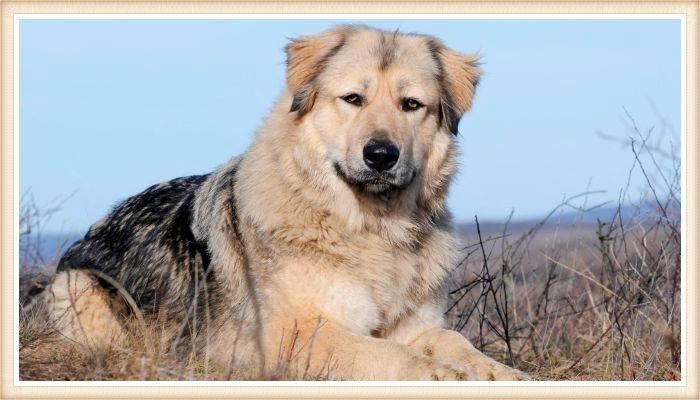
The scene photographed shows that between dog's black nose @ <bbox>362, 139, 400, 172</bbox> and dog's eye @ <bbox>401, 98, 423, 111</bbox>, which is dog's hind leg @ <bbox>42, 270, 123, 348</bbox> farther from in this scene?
dog's eye @ <bbox>401, 98, 423, 111</bbox>

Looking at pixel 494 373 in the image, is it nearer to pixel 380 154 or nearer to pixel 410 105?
pixel 380 154

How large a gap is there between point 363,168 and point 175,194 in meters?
2.15

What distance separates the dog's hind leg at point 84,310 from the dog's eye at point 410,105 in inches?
93.7

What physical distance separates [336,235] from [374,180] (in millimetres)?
471

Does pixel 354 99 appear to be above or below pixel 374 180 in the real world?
above

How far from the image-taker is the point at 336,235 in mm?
6195

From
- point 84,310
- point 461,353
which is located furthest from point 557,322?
point 84,310

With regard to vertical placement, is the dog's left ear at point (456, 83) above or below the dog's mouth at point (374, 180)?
above

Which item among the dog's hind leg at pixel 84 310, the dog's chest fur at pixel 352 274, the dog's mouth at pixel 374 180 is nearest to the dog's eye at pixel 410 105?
the dog's mouth at pixel 374 180

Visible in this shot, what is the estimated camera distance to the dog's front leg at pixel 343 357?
18.2 feet

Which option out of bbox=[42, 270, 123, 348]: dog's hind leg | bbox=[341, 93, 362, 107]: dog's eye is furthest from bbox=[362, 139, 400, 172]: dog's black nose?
bbox=[42, 270, 123, 348]: dog's hind leg

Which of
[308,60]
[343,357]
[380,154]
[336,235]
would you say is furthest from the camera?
[308,60]

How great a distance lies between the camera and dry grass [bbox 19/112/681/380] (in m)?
5.50

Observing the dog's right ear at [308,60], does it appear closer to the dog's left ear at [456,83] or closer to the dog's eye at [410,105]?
the dog's eye at [410,105]
